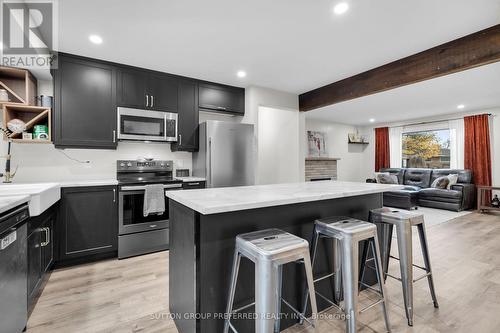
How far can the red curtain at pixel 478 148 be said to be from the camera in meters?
5.54

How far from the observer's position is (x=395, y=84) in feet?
10.0

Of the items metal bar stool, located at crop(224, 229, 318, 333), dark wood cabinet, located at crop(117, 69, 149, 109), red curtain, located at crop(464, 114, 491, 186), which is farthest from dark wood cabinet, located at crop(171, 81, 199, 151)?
red curtain, located at crop(464, 114, 491, 186)

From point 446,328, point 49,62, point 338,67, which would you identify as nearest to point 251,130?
point 338,67

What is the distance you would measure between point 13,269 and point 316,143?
6.75m

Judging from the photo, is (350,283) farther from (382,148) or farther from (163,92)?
(382,148)

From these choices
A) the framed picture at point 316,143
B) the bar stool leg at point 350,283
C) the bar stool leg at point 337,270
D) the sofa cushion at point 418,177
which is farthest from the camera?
the framed picture at point 316,143

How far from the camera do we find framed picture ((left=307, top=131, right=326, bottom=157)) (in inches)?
272

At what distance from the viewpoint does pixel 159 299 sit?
1.97m

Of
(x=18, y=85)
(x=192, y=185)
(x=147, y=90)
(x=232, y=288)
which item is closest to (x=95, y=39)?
(x=147, y=90)

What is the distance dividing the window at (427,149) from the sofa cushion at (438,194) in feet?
4.73

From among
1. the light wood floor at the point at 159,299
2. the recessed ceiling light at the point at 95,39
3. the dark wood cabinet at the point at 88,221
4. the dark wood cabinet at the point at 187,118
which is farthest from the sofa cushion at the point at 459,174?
the recessed ceiling light at the point at 95,39

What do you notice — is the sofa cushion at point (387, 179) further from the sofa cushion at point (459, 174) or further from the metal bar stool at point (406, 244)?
the metal bar stool at point (406, 244)

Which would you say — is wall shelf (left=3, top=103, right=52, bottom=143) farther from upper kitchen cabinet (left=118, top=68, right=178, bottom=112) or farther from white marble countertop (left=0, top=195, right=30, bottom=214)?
white marble countertop (left=0, top=195, right=30, bottom=214)

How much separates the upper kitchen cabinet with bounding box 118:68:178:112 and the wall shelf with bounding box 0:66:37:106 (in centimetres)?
88
